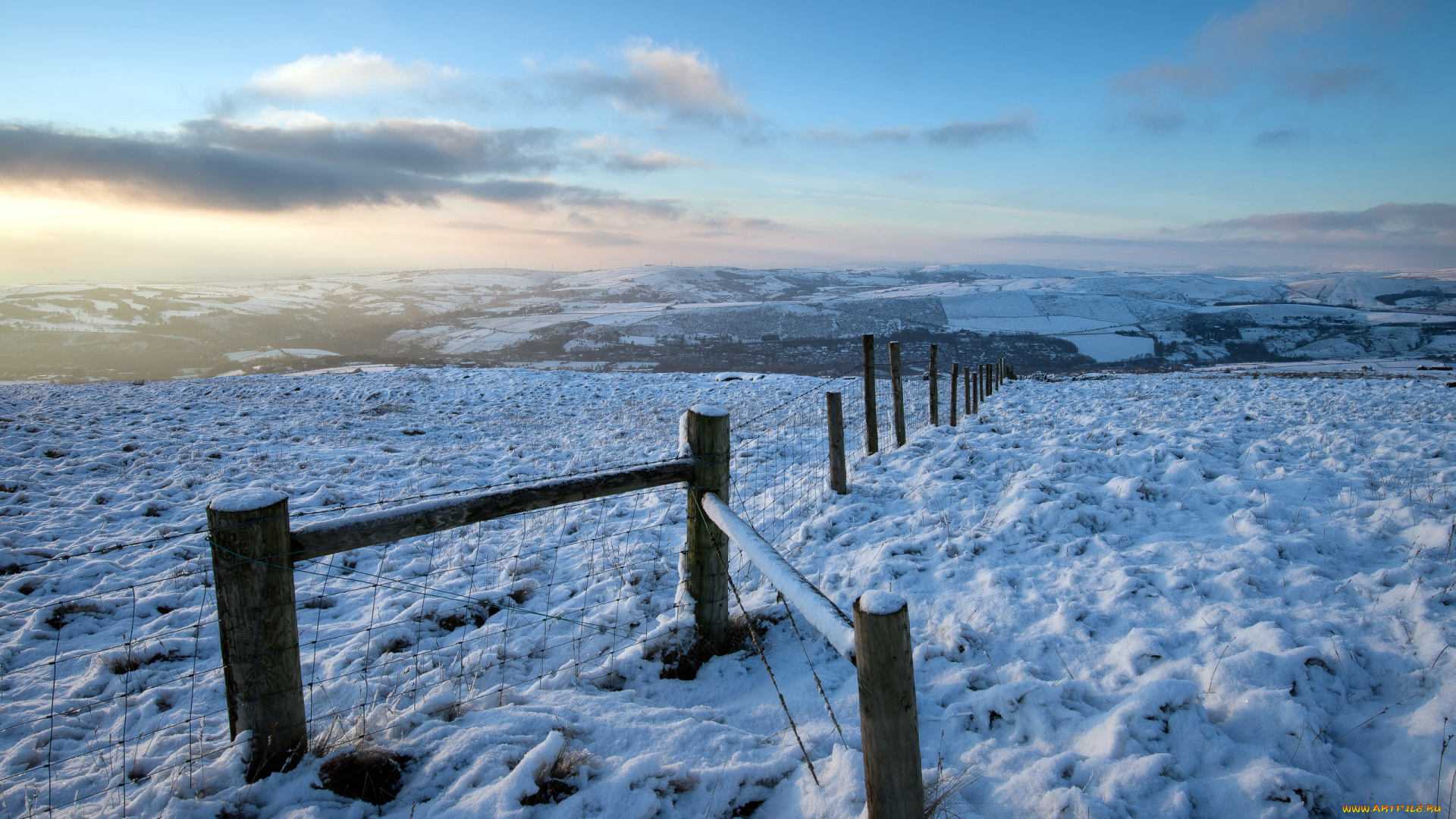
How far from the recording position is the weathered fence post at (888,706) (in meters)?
1.65

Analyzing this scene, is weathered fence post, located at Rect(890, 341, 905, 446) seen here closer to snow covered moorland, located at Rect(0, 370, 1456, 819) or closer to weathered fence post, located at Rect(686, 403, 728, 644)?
snow covered moorland, located at Rect(0, 370, 1456, 819)

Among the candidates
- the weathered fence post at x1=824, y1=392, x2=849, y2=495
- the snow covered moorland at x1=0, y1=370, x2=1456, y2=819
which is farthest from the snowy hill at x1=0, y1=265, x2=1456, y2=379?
the snow covered moorland at x1=0, y1=370, x2=1456, y2=819

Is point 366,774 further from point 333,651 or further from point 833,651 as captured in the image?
point 833,651

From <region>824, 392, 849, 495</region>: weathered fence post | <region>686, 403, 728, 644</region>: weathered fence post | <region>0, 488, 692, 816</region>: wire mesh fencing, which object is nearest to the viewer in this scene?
<region>0, 488, 692, 816</region>: wire mesh fencing

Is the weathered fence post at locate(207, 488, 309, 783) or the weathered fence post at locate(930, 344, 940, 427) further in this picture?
the weathered fence post at locate(930, 344, 940, 427)

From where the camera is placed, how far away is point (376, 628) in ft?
13.8

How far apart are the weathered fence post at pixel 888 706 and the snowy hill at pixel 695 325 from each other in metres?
41.9

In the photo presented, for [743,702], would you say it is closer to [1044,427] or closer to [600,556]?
[600,556]

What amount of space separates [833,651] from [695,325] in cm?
6635

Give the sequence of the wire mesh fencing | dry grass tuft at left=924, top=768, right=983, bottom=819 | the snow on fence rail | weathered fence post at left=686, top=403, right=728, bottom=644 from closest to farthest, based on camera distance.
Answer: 1. dry grass tuft at left=924, top=768, right=983, bottom=819
2. the snow on fence rail
3. the wire mesh fencing
4. weathered fence post at left=686, top=403, right=728, bottom=644

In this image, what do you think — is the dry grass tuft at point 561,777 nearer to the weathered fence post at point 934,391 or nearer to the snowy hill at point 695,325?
the weathered fence post at point 934,391

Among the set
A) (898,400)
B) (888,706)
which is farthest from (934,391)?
(888,706)

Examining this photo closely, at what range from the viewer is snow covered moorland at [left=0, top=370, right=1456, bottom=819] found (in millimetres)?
2477

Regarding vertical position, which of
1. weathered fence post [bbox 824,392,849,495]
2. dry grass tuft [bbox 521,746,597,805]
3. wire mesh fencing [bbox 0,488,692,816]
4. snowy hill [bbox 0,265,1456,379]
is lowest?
wire mesh fencing [bbox 0,488,692,816]
